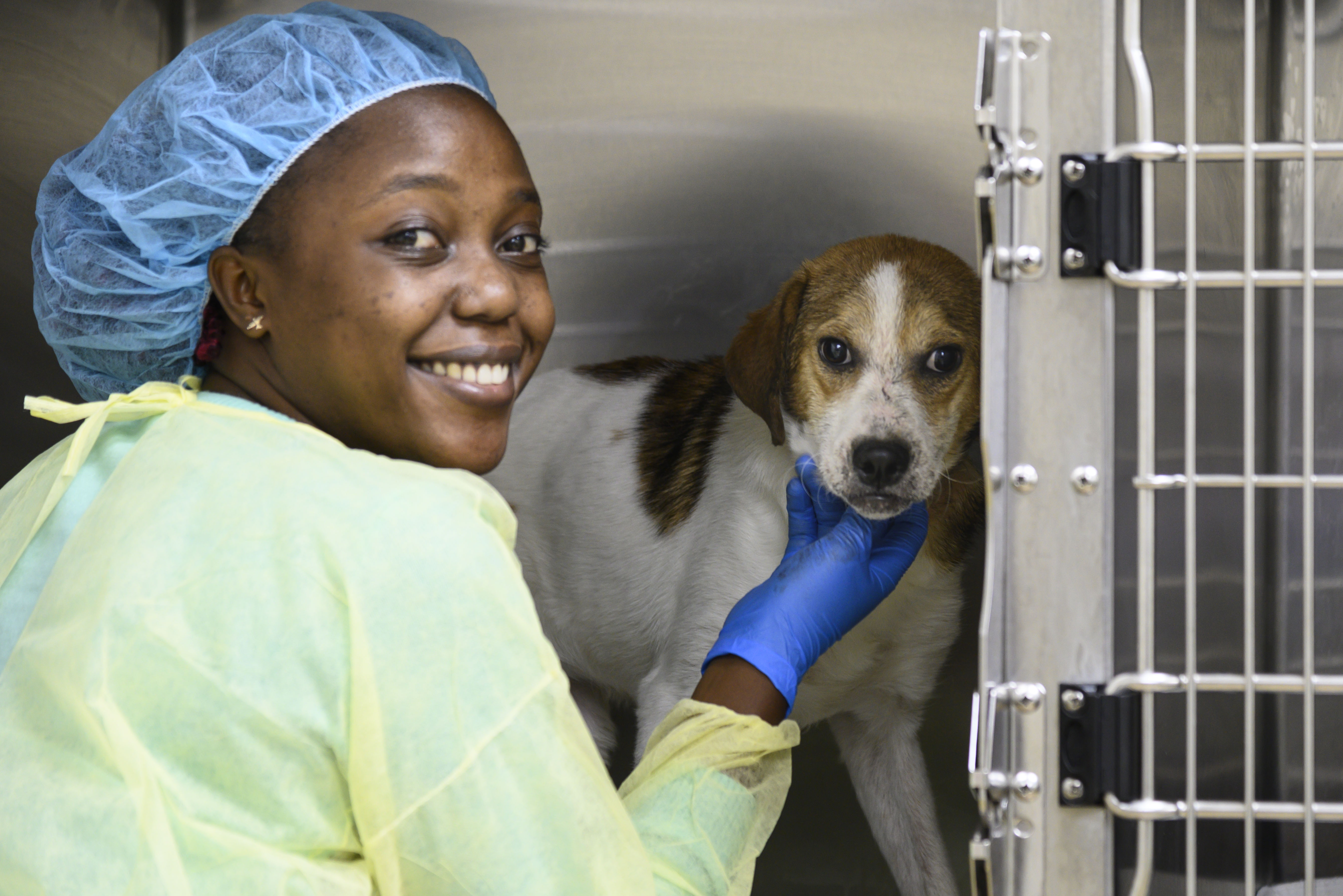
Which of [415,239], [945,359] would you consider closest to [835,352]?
→ [945,359]

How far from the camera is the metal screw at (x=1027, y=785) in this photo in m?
1.18

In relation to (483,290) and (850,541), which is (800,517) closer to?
(850,541)

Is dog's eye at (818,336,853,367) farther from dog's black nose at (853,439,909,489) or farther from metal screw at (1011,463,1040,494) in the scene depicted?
metal screw at (1011,463,1040,494)

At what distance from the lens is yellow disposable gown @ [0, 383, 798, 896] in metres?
1.02

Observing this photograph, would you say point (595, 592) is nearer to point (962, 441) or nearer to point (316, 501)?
point (962, 441)

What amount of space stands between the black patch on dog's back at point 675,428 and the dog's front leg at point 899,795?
606 mm

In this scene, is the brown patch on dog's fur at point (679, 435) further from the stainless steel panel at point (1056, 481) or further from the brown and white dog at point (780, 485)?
the stainless steel panel at point (1056, 481)

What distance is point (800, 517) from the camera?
6.90ft

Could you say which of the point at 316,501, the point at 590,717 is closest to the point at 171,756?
the point at 316,501

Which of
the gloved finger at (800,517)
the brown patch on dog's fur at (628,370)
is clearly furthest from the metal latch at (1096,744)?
the brown patch on dog's fur at (628,370)

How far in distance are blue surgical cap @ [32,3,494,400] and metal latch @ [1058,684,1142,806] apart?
99cm

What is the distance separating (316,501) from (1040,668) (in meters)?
0.72

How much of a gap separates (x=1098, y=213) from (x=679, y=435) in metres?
1.57

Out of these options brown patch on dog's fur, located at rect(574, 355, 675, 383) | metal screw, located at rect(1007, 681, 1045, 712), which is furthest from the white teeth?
brown patch on dog's fur, located at rect(574, 355, 675, 383)
